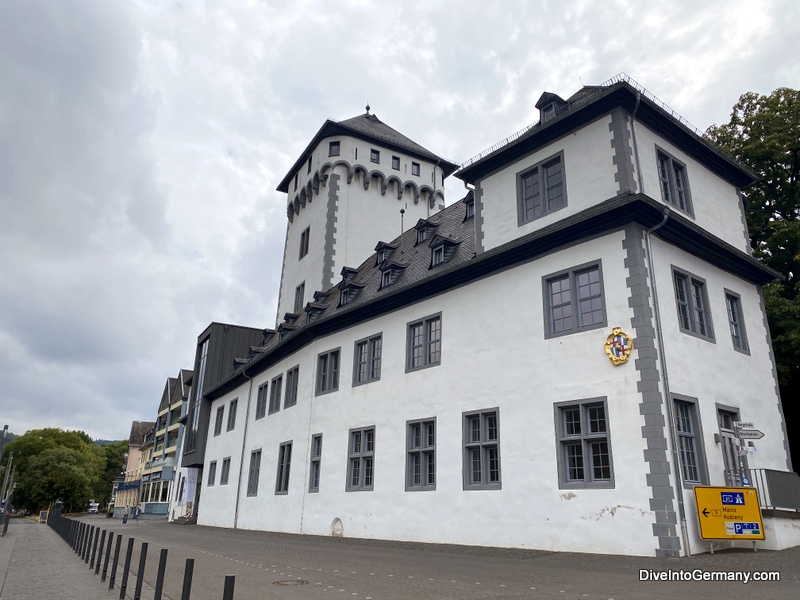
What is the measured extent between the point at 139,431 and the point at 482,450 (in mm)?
97821

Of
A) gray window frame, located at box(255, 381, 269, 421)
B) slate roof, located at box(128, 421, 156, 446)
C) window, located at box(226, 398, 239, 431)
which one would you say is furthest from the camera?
slate roof, located at box(128, 421, 156, 446)

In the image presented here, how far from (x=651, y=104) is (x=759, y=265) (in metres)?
6.04

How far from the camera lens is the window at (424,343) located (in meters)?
20.1

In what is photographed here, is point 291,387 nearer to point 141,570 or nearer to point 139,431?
point 141,570

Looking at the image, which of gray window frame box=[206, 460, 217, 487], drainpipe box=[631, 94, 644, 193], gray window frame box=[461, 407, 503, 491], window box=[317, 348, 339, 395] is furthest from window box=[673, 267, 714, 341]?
gray window frame box=[206, 460, 217, 487]

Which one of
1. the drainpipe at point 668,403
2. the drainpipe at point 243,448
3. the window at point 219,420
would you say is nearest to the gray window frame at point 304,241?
the drainpipe at point 243,448

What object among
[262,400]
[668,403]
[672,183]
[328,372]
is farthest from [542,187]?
[262,400]

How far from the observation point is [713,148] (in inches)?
744

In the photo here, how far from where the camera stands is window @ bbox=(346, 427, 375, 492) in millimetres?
21516

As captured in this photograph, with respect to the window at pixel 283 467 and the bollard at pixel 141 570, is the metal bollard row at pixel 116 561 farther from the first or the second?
the window at pixel 283 467

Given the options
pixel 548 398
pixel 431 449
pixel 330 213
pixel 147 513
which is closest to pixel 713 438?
pixel 548 398

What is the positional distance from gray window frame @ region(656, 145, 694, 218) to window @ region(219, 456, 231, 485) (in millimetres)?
26863

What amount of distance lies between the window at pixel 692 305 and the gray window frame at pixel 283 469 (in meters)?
16.8

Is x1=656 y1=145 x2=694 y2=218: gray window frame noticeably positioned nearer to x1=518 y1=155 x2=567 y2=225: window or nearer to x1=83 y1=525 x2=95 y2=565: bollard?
x1=518 y1=155 x2=567 y2=225: window
